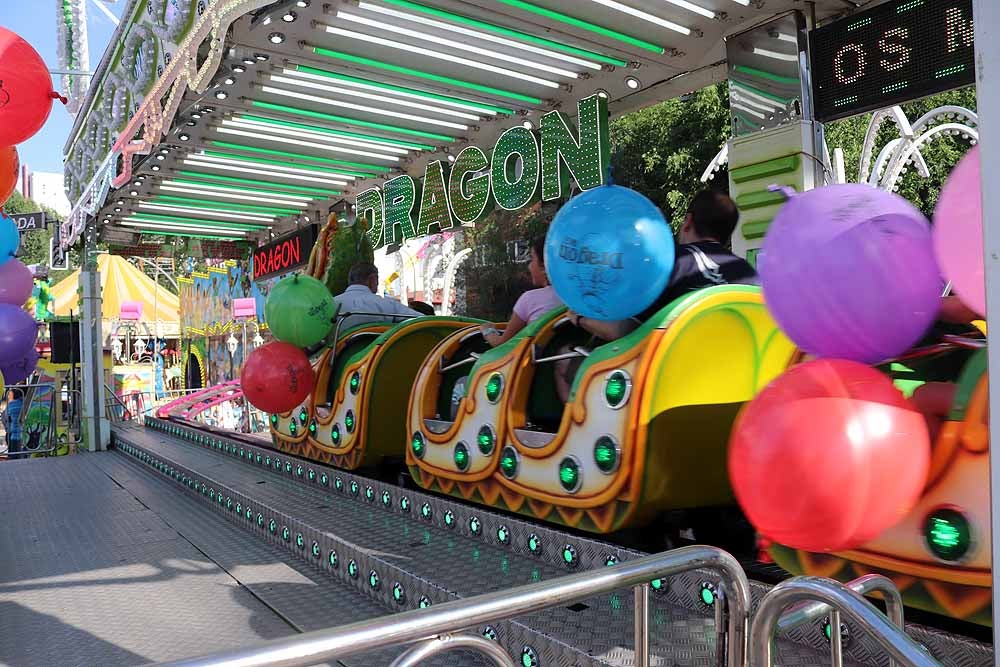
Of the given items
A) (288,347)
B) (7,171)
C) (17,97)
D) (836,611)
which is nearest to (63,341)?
(288,347)

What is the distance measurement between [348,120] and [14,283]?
244 centimetres

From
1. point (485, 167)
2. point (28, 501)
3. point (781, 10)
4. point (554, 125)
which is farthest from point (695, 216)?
point (28, 501)

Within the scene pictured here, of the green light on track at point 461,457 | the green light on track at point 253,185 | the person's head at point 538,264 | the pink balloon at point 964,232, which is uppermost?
the green light on track at point 253,185

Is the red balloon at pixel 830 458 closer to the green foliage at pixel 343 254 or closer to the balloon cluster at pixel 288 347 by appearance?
the balloon cluster at pixel 288 347

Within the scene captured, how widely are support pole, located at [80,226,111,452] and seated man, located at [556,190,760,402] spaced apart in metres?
7.12

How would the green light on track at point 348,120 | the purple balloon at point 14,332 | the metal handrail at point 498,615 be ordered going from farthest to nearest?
1. the green light on track at point 348,120
2. the purple balloon at point 14,332
3. the metal handrail at point 498,615

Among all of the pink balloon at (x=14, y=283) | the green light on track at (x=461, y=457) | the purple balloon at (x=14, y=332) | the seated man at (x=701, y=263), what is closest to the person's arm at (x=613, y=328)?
the seated man at (x=701, y=263)

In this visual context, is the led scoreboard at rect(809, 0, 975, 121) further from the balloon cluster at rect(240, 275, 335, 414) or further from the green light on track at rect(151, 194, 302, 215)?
the green light on track at rect(151, 194, 302, 215)

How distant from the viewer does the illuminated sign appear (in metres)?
5.08

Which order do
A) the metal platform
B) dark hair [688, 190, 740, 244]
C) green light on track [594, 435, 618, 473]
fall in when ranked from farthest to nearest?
dark hair [688, 190, 740, 244] → green light on track [594, 435, 618, 473] → the metal platform

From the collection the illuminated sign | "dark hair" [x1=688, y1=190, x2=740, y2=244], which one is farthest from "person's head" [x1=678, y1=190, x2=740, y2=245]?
the illuminated sign

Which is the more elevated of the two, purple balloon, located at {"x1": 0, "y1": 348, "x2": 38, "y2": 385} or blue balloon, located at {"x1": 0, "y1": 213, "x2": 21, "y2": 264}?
blue balloon, located at {"x1": 0, "y1": 213, "x2": 21, "y2": 264}

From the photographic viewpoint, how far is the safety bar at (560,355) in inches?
109

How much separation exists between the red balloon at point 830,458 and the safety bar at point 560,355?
4.13 feet
